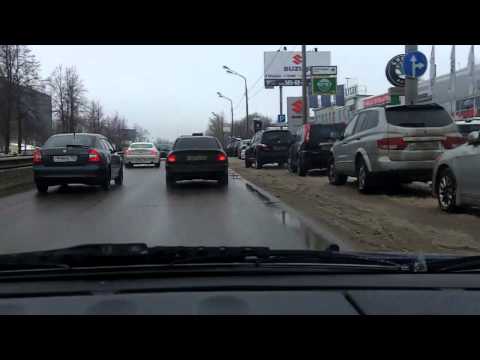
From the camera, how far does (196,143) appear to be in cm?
1534

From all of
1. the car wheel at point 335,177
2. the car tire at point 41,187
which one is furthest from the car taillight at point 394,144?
the car tire at point 41,187

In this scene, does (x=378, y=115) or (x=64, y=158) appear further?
(x=64, y=158)

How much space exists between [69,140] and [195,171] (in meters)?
3.38

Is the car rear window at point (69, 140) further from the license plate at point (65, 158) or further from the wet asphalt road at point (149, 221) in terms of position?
the wet asphalt road at point (149, 221)

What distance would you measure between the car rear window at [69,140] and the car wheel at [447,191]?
8.44 meters

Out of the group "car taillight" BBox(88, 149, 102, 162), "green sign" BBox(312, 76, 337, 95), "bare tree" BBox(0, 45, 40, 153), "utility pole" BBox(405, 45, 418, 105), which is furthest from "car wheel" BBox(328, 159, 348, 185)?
"bare tree" BBox(0, 45, 40, 153)

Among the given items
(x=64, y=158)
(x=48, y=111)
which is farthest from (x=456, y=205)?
(x=48, y=111)

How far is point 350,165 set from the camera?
40.5 ft

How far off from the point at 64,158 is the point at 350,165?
22.3 ft

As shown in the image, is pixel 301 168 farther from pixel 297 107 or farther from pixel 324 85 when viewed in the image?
pixel 297 107

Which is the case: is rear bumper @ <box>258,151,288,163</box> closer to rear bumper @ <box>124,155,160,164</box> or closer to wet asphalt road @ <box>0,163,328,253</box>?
rear bumper @ <box>124,155,160,164</box>

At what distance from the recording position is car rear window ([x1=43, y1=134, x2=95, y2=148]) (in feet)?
43.0

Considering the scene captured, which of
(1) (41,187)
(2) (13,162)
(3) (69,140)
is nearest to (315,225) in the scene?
(3) (69,140)
